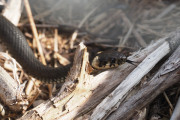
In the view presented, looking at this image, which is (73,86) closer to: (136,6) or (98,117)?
(98,117)

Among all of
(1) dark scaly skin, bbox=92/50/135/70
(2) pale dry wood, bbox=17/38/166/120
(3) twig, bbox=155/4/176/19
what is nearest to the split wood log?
(2) pale dry wood, bbox=17/38/166/120

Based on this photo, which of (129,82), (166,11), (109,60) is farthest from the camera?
(166,11)

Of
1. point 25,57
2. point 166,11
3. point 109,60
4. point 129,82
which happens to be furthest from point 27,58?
point 166,11

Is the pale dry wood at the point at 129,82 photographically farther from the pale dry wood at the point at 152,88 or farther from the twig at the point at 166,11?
the twig at the point at 166,11

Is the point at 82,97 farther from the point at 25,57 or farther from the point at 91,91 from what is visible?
the point at 25,57

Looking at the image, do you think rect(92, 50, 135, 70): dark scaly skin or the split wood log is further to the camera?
rect(92, 50, 135, 70): dark scaly skin

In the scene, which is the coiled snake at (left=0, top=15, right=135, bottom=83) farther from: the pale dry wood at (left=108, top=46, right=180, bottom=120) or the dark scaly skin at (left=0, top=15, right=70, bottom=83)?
the pale dry wood at (left=108, top=46, right=180, bottom=120)

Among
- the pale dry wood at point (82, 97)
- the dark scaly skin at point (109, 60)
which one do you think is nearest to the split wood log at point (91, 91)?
the pale dry wood at point (82, 97)
